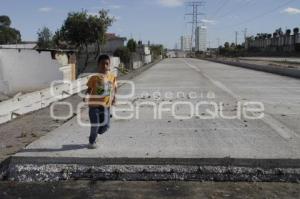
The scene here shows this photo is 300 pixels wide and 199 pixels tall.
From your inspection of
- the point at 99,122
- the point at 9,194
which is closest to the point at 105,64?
the point at 99,122

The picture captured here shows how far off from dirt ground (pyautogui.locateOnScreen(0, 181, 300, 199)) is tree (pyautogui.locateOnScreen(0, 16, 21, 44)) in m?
112

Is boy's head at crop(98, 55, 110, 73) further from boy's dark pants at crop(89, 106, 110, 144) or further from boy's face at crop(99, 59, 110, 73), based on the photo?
boy's dark pants at crop(89, 106, 110, 144)

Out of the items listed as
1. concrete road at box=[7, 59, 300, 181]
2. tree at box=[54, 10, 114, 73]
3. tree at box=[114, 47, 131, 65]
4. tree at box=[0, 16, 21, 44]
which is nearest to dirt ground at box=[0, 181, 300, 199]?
concrete road at box=[7, 59, 300, 181]

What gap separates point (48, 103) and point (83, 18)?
45.4 m

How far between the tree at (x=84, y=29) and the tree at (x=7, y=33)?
2251 inches

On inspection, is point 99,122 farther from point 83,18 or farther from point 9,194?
point 83,18

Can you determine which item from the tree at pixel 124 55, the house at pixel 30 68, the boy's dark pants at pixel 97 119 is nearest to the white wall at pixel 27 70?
the house at pixel 30 68

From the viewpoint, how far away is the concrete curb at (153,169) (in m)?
7.20

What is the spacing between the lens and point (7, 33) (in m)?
124

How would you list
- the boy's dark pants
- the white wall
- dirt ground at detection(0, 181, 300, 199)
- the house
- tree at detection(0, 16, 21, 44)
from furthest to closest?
tree at detection(0, 16, 21, 44), the house, the white wall, the boy's dark pants, dirt ground at detection(0, 181, 300, 199)

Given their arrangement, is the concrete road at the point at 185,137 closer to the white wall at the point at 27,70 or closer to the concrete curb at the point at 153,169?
the concrete curb at the point at 153,169

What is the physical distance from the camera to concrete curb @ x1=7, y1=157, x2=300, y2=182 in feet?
23.6

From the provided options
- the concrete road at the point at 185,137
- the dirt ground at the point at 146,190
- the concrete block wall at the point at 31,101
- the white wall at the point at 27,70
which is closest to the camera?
the dirt ground at the point at 146,190

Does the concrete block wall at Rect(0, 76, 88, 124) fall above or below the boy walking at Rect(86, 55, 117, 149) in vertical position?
below
